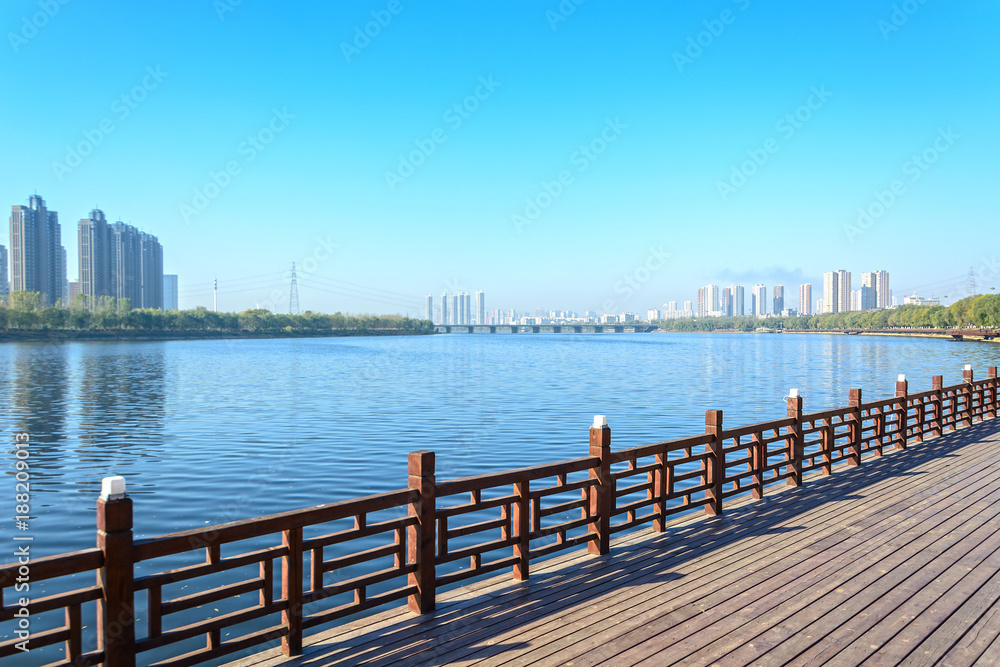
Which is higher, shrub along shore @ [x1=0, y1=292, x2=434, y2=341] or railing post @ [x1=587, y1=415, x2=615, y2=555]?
shrub along shore @ [x1=0, y1=292, x2=434, y2=341]

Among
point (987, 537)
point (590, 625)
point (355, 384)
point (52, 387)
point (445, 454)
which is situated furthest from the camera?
point (355, 384)

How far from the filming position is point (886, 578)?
5574 mm

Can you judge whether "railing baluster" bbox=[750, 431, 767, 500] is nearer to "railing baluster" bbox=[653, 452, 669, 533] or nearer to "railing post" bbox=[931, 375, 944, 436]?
"railing baluster" bbox=[653, 452, 669, 533]

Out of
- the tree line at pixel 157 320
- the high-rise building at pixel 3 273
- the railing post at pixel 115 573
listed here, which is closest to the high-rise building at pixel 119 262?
the high-rise building at pixel 3 273

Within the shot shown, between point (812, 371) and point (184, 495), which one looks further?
point (812, 371)

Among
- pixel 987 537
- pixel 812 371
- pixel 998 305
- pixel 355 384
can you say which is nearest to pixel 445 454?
pixel 987 537

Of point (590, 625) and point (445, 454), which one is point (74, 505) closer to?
point (445, 454)

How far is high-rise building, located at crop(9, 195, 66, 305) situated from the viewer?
134 metres

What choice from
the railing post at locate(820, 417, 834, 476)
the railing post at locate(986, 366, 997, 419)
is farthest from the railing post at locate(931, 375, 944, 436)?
the railing post at locate(820, 417, 834, 476)

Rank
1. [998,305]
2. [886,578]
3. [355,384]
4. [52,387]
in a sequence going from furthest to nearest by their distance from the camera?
[998,305], [355,384], [52,387], [886,578]

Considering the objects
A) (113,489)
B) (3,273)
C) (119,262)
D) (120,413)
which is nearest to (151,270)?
(119,262)

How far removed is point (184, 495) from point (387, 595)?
35.1 feet

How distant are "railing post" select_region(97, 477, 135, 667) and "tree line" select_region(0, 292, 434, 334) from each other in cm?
11503

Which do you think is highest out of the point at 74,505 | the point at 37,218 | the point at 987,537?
the point at 37,218
